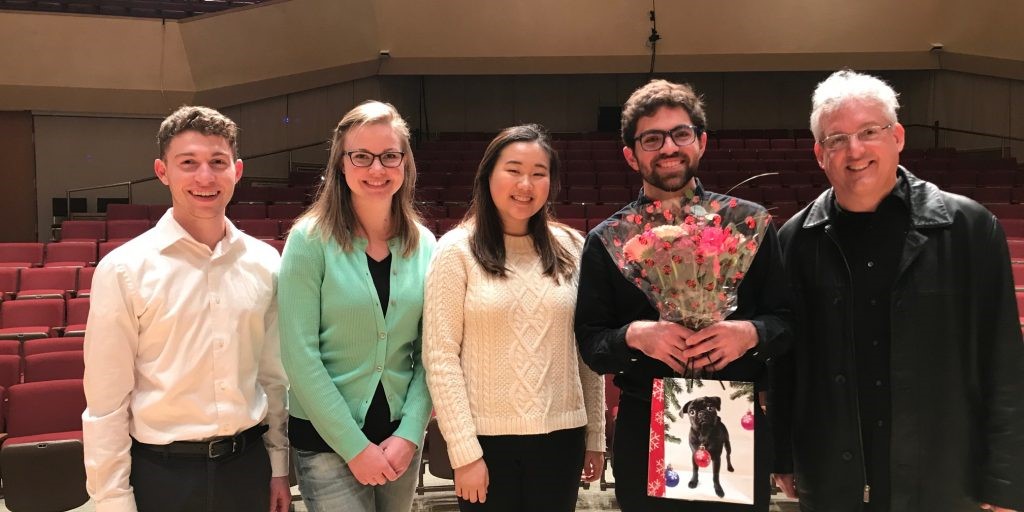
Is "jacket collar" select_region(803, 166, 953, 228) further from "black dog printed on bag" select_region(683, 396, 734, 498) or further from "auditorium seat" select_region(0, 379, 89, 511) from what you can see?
"auditorium seat" select_region(0, 379, 89, 511)

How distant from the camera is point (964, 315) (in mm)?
1603

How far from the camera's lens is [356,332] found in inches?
66.0

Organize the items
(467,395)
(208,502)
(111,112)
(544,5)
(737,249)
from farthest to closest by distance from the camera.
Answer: (544,5) < (111,112) < (467,395) < (208,502) < (737,249)

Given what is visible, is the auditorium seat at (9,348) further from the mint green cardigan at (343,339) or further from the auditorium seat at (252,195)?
the auditorium seat at (252,195)

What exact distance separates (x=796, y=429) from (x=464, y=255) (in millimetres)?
971

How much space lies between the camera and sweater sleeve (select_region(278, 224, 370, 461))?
1.60 m

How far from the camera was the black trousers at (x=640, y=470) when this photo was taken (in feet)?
4.94

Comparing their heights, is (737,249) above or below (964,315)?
above

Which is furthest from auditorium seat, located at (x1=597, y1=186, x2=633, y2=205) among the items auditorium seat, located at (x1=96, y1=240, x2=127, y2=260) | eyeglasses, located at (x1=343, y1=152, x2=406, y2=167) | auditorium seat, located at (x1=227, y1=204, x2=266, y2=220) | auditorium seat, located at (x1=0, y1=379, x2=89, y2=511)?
eyeglasses, located at (x1=343, y1=152, x2=406, y2=167)

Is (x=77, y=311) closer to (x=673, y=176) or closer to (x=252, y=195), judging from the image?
(x=252, y=195)

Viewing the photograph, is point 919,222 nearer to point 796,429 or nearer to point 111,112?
point 796,429

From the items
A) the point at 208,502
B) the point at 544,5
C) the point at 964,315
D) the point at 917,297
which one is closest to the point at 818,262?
the point at 917,297

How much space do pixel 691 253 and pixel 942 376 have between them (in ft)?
2.40

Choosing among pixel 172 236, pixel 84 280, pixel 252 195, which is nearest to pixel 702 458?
pixel 172 236
